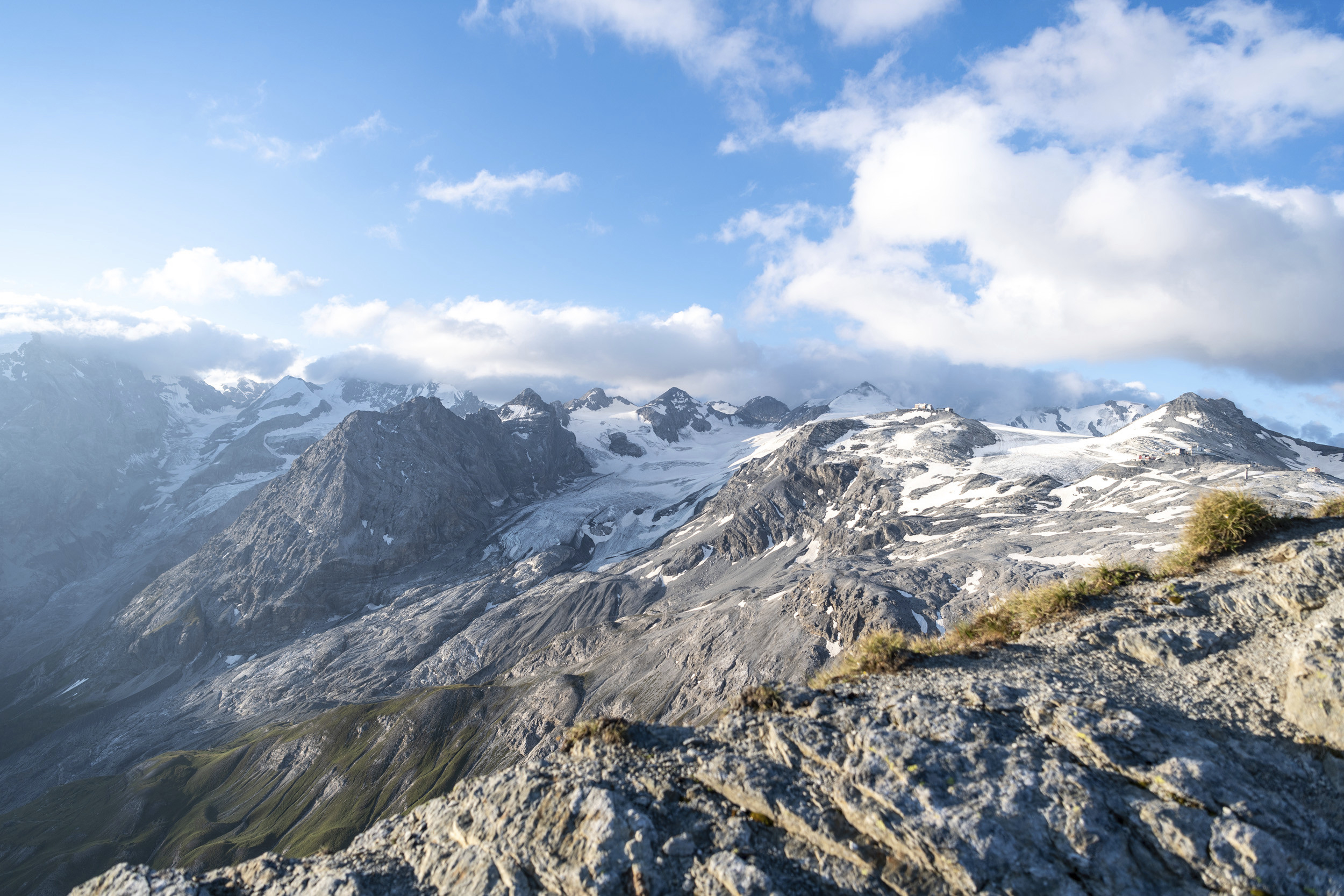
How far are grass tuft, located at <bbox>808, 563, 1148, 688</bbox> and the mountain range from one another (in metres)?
33.1

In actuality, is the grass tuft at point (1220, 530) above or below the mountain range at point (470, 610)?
above

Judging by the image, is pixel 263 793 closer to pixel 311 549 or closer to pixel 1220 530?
pixel 311 549

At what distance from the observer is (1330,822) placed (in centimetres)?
674

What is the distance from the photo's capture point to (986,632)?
37.4 feet

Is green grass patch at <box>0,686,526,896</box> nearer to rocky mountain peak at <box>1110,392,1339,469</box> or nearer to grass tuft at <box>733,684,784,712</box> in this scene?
grass tuft at <box>733,684,784,712</box>

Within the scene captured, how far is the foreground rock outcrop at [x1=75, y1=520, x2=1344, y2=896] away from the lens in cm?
677

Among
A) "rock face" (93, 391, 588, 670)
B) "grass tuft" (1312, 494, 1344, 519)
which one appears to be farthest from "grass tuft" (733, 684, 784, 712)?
"rock face" (93, 391, 588, 670)

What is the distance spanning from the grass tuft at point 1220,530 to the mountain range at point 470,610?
31.9 metres

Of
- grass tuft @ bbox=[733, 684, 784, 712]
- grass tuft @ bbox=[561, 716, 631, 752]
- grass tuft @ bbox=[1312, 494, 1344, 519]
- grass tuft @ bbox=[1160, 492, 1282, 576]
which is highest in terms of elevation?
grass tuft @ bbox=[1312, 494, 1344, 519]

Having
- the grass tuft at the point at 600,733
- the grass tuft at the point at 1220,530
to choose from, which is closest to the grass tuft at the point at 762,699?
the grass tuft at the point at 600,733

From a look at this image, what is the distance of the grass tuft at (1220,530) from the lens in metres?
10.9

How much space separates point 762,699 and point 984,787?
11.7 feet

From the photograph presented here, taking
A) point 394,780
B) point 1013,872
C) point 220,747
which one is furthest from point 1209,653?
point 220,747

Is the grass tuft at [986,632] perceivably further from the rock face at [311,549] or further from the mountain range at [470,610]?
the rock face at [311,549]
